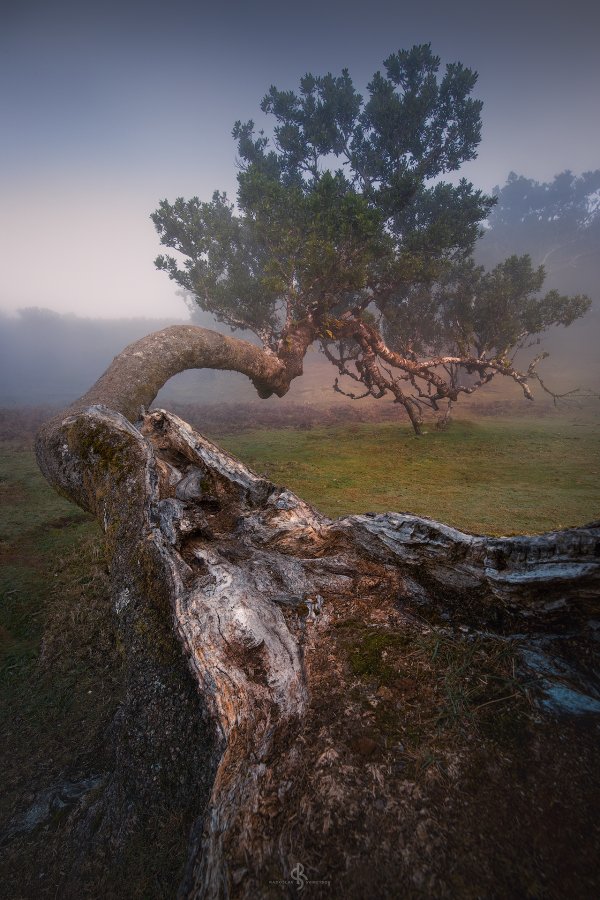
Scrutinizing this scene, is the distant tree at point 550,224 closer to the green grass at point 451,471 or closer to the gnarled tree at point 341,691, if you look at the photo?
the green grass at point 451,471

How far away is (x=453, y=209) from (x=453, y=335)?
20.8 ft

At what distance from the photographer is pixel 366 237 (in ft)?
43.2

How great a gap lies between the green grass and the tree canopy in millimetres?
2825

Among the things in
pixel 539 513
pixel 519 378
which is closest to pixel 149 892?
pixel 539 513

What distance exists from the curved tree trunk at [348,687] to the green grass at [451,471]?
3.73 meters

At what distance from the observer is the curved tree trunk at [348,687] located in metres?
1.94

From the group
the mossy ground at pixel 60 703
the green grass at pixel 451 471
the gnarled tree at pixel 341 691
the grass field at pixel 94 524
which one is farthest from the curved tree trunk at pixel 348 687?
the green grass at pixel 451 471

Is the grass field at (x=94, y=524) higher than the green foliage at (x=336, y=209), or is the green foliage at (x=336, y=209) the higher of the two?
the green foliage at (x=336, y=209)

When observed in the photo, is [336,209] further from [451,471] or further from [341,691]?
[341,691]

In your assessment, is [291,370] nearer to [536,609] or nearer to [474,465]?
[474,465]

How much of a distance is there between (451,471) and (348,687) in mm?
11009

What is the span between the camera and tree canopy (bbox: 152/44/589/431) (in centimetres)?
1380

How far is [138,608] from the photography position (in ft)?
11.4

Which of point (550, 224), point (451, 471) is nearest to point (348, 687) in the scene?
point (451, 471)
